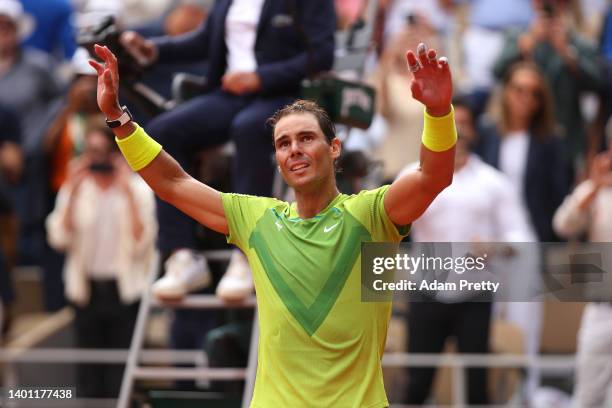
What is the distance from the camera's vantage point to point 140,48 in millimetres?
7035

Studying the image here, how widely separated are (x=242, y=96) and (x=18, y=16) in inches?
178

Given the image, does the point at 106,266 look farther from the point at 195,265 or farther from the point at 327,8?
the point at 327,8

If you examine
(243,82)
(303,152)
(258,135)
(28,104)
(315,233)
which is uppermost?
(28,104)

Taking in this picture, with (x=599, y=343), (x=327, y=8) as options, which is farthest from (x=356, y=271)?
(x=599, y=343)

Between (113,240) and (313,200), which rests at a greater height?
(113,240)

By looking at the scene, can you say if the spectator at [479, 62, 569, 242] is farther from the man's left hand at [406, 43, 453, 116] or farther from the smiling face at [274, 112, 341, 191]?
the man's left hand at [406, 43, 453, 116]

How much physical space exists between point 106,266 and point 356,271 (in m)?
4.92

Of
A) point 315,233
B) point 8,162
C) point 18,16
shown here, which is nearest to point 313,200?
point 315,233

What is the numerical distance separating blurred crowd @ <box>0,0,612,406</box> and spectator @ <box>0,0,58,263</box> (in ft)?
0.05

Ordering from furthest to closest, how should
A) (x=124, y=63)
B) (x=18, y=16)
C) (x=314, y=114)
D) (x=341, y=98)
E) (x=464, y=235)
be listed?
(x=18, y=16) → (x=464, y=235) → (x=124, y=63) → (x=341, y=98) → (x=314, y=114)

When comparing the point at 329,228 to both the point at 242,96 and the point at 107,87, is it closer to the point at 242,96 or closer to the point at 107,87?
the point at 107,87

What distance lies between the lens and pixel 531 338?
8.95 m

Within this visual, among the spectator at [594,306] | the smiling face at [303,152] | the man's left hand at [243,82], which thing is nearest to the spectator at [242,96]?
the man's left hand at [243,82]

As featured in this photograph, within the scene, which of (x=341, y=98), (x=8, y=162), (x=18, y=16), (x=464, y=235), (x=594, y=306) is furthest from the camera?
A: (x=18, y=16)
